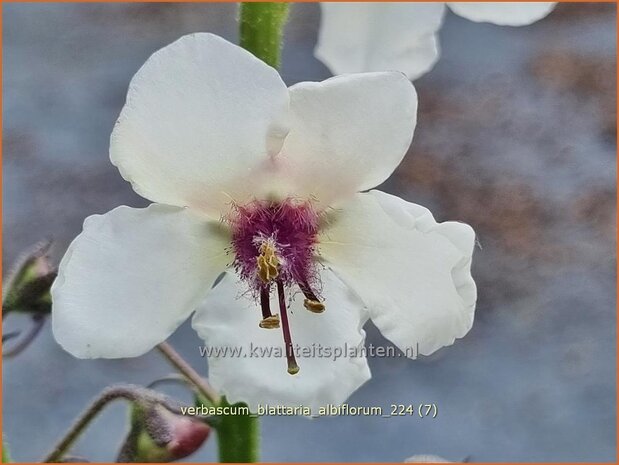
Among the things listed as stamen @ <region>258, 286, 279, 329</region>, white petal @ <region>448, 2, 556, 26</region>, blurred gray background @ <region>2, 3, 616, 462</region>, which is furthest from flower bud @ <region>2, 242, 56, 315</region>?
blurred gray background @ <region>2, 3, 616, 462</region>

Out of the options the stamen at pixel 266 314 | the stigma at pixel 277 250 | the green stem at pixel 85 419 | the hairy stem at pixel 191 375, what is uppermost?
the stigma at pixel 277 250

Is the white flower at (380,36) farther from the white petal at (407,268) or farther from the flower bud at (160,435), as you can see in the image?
the flower bud at (160,435)

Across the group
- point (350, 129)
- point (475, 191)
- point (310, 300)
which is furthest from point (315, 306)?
point (475, 191)

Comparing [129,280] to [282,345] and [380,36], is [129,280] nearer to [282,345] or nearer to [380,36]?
[282,345]

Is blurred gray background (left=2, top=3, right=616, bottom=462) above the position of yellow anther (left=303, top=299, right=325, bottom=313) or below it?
below

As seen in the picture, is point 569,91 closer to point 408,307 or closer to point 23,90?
point 23,90

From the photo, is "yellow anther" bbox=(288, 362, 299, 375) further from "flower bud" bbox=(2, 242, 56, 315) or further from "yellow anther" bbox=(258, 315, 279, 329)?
"flower bud" bbox=(2, 242, 56, 315)

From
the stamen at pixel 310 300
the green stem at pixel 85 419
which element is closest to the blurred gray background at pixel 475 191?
the green stem at pixel 85 419
